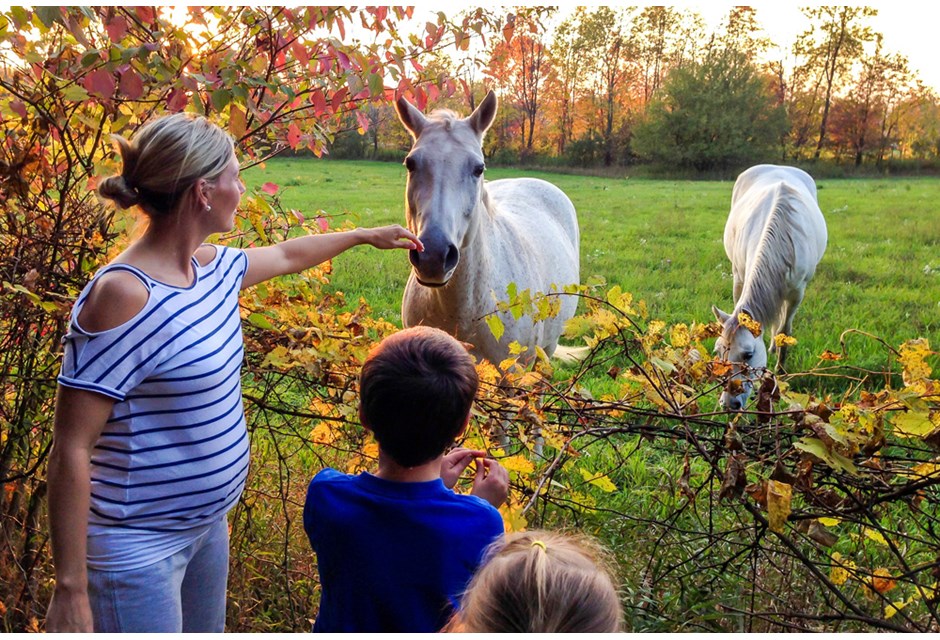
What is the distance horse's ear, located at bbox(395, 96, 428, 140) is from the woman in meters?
1.81

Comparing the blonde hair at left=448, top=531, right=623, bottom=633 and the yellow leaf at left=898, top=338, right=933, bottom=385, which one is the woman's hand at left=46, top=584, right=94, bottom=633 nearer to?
the blonde hair at left=448, top=531, right=623, bottom=633

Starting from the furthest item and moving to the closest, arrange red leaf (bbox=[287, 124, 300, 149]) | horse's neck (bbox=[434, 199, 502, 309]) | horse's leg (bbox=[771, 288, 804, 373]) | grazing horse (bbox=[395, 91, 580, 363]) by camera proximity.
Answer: horse's leg (bbox=[771, 288, 804, 373])
horse's neck (bbox=[434, 199, 502, 309])
grazing horse (bbox=[395, 91, 580, 363])
red leaf (bbox=[287, 124, 300, 149])

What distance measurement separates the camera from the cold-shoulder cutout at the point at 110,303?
4.54 ft

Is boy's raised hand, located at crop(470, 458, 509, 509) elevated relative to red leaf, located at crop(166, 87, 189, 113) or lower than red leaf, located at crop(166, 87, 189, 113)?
lower

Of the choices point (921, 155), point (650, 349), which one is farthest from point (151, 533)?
point (921, 155)

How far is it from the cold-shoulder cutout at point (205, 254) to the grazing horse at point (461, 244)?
1061 millimetres

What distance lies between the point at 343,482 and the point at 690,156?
1143 inches

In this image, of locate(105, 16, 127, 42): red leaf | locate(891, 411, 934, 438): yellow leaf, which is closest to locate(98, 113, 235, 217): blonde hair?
locate(105, 16, 127, 42): red leaf

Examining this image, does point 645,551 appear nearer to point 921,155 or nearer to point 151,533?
point 151,533

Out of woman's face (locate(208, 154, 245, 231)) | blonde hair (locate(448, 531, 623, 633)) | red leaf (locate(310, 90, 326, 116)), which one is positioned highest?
red leaf (locate(310, 90, 326, 116))

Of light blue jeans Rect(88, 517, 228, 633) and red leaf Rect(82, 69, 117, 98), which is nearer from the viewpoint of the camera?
light blue jeans Rect(88, 517, 228, 633)

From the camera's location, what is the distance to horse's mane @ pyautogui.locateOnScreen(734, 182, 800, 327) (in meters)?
5.93

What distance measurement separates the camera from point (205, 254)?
70.1 inches

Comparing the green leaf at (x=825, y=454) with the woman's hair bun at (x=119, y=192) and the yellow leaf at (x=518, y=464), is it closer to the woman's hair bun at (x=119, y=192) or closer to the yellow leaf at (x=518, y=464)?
the yellow leaf at (x=518, y=464)
